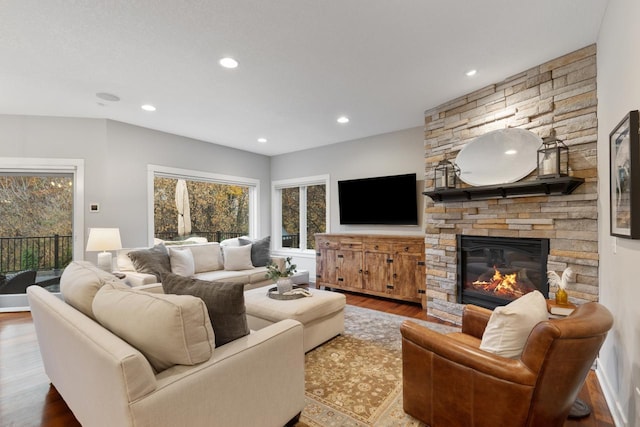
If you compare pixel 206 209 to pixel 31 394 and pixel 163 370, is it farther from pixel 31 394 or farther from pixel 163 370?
pixel 163 370

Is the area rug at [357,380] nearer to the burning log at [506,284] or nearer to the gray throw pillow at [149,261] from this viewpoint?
the burning log at [506,284]

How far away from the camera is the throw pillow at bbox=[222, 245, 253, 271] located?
4582 mm

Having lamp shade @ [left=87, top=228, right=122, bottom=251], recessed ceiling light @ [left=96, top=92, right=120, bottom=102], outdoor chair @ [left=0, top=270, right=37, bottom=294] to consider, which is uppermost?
recessed ceiling light @ [left=96, top=92, right=120, bottom=102]

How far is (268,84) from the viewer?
3.19m

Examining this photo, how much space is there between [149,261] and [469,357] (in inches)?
142

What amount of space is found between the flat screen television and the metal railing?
4.22 m

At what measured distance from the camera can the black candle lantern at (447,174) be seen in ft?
11.3

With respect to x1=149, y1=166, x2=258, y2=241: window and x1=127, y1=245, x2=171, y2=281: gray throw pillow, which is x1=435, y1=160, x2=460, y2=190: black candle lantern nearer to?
x1=127, y1=245, x2=171, y2=281: gray throw pillow

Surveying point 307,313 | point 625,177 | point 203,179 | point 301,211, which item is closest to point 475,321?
point 625,177

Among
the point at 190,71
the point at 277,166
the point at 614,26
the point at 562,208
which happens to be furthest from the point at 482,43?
the point at 277,166

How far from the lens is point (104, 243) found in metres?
3.65

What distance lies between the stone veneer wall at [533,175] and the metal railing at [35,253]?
506 cm

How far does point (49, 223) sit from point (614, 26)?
6288mm

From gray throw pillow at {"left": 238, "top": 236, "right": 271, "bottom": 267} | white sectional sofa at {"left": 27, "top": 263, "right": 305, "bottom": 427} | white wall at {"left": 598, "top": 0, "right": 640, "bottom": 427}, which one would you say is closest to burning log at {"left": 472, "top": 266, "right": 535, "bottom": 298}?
white wall at {"left": 598, "top": 0, "right": 640, "bottom": 427}
